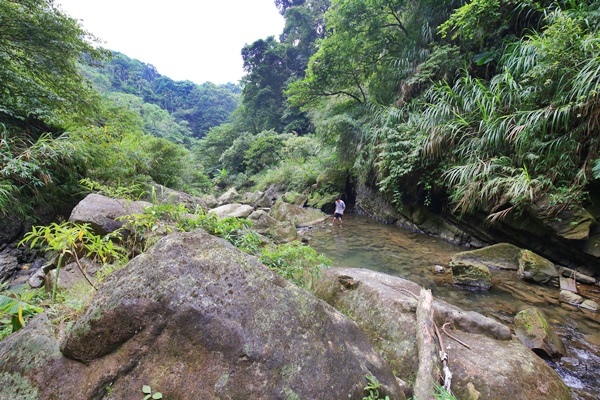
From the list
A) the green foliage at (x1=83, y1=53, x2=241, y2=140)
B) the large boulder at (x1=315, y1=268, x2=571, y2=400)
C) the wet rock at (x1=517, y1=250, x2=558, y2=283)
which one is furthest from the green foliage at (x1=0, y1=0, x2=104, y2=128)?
the green foliage at (x1=83, y1=53, x2=241, y2=140)

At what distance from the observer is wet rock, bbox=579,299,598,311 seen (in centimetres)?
344

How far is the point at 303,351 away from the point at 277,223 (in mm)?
6313

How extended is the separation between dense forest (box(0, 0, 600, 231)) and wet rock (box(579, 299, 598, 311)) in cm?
155

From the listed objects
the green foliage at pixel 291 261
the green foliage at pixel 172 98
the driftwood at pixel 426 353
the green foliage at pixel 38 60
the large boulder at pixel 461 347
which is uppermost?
the green foliage at pixel 172 98

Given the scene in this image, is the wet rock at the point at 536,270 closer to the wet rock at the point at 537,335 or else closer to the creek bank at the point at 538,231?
the creek bank at the point at 538,231

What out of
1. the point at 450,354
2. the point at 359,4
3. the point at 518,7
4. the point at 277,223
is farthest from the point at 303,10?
the point at 450,354

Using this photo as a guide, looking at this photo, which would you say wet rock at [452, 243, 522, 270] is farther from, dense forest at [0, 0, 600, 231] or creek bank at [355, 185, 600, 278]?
dense forest at [0, 0, 600, 231]

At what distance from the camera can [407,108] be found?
8.30 m

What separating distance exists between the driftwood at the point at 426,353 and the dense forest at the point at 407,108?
3.64 metres

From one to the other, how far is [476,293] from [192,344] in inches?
177

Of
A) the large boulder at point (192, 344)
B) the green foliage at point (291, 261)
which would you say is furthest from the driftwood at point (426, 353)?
the green foliage at point (291, 261)

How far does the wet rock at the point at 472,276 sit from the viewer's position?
4195 millimetres

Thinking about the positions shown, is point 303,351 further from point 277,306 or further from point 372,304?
point 372,304

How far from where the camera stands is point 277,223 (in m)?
7.68
